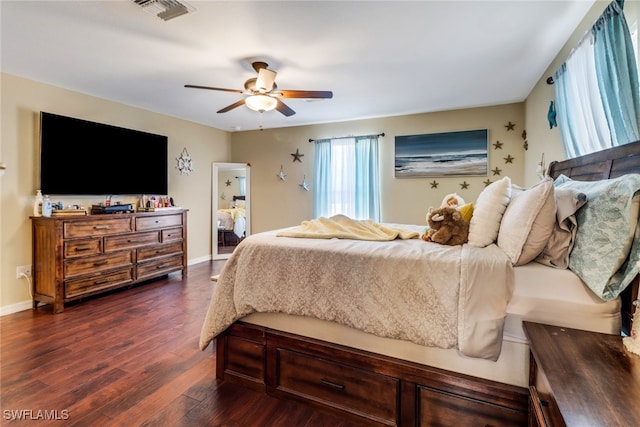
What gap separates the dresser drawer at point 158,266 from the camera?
382cm

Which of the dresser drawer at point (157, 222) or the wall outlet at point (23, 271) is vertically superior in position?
the dresser drawer at point (157, 222)

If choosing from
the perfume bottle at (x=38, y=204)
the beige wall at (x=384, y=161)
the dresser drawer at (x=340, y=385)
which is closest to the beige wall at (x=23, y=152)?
the perfume bottle at (x=38, y=204)

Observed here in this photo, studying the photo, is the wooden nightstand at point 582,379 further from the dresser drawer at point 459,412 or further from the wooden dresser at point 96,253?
the wooden dresser at point 96,253

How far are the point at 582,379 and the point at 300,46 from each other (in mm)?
2674

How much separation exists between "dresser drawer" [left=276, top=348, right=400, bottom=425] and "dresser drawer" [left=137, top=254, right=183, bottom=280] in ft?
9.66

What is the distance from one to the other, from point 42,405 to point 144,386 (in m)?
0.51

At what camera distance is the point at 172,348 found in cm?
231

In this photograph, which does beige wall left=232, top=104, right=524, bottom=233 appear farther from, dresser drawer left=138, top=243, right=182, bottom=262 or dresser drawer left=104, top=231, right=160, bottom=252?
dresser drawer left=104, top=231, right=160, bottom=252

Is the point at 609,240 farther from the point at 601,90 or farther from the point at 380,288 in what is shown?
the point at 601,90

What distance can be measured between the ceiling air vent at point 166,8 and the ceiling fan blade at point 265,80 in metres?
0.76

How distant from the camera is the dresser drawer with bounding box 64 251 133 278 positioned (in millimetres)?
3085

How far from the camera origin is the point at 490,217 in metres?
1.64

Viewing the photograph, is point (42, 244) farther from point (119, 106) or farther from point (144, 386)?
point (144, 386)

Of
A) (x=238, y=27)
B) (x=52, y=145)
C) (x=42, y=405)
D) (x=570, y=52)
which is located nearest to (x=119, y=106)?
(x=52, y=145)
